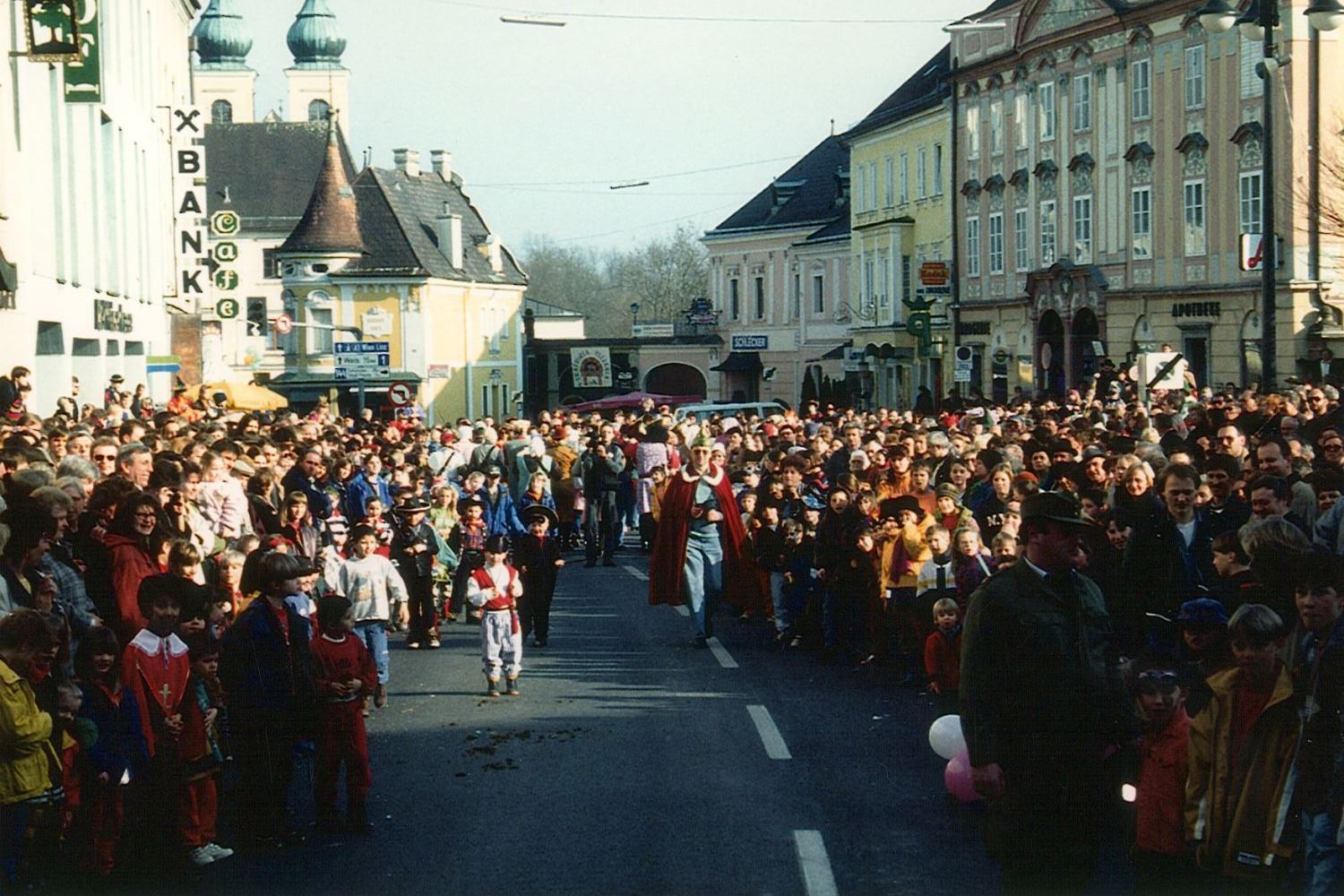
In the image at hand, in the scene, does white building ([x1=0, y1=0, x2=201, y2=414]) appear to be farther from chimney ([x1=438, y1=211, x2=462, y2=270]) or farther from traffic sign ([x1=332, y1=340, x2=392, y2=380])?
chimney ([x1=438, y1=211, x2=462, y2=270])

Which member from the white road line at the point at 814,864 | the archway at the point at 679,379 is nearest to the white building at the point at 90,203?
the white road line at the point at 814,864

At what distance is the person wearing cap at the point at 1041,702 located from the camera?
7645mm

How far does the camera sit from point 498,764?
41.9 feet

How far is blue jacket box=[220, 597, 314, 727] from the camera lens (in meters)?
10.8

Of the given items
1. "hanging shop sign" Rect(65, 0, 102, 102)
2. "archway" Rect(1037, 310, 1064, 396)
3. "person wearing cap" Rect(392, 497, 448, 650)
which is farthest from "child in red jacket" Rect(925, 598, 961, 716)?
"archway" Rect(1037, 310, 1064, 396)

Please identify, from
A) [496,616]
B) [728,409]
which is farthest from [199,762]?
[728,409]

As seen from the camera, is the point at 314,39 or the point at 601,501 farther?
the point at 314,39

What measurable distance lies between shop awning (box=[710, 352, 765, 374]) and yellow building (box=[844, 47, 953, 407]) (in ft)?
39.0

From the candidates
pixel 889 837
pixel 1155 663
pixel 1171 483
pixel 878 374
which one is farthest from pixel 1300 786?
pixel 878 374

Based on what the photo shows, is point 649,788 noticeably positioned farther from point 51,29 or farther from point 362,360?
point 362,360

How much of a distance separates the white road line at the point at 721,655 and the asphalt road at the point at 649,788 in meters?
0.06

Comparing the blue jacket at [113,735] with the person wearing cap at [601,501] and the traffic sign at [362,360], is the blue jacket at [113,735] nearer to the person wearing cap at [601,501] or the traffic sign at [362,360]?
the person wearing cap at [601,501]

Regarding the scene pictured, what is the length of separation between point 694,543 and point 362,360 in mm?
24796

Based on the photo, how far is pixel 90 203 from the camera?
117 ft
